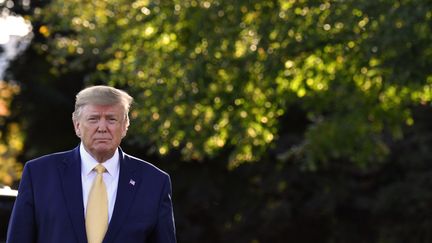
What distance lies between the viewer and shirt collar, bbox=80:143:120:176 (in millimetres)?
5156

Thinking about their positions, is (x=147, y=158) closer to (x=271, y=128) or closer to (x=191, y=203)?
(x=191, y=203)

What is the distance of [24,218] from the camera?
507 centimetres

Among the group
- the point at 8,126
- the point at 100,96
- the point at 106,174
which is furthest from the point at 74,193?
the point at 8,126

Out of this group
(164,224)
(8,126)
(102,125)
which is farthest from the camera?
(8,126)

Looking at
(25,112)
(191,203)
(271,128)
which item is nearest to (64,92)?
(25,112)

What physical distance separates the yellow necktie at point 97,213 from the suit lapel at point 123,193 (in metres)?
0.03

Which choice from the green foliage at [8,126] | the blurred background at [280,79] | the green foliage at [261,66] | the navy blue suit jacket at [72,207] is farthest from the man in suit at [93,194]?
the green foliage at [8,126]

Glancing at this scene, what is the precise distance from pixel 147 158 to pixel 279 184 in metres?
3.18

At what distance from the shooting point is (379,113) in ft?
61.5

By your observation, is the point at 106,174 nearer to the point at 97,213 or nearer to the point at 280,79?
the point at 97,213

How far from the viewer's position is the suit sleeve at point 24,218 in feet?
16.6

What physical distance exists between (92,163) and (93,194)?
140 millimetres

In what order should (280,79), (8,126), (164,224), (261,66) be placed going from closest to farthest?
(164,224) < (261,66) < (280,79) < (8,126)

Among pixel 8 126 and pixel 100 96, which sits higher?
pixel 100 96
